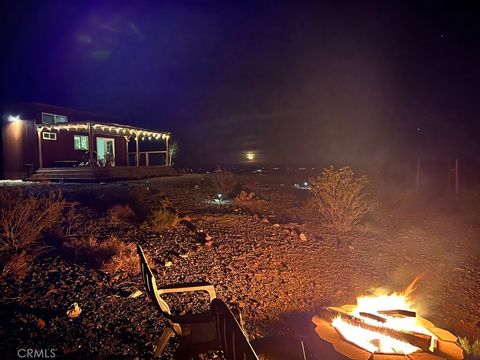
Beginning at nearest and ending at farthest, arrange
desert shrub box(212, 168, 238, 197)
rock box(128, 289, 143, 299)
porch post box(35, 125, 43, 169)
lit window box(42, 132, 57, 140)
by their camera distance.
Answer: rock box(128, 289, 143, 299) < desert shrub box(212, 168, 238, 197) < porch post box(35, 125, 43, 169) < lit window box(42, 132, 57, 140)

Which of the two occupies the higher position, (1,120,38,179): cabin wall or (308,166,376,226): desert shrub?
(1,120,38,179): cabin wall

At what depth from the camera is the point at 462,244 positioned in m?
7.44

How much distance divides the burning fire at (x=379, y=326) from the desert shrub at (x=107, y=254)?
10.8 ft

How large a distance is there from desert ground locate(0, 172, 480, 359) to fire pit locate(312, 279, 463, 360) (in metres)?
0.35

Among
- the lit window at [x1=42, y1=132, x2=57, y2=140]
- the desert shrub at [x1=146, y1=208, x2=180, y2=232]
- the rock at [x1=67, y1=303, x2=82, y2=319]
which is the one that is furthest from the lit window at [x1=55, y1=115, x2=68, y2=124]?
the rock at [x1=67, y1=303, x2=82, y2=319]

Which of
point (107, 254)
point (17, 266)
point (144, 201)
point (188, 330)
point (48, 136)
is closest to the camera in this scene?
point (188, 330)

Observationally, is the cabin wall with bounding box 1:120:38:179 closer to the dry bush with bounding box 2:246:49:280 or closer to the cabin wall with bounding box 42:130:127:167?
the cabin wall with bounding box 42:130:127:167

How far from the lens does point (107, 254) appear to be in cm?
535

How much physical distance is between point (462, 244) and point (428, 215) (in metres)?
3.32

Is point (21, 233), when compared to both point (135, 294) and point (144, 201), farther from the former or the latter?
point (144, 201)

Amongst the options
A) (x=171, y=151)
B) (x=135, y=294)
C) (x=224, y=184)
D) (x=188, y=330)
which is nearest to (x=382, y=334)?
(x=188, y=330)

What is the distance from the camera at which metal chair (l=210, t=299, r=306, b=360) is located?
5.45 feet

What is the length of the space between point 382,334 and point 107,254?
14.3 feet

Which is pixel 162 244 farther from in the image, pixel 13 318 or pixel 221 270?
pixel 13 318
